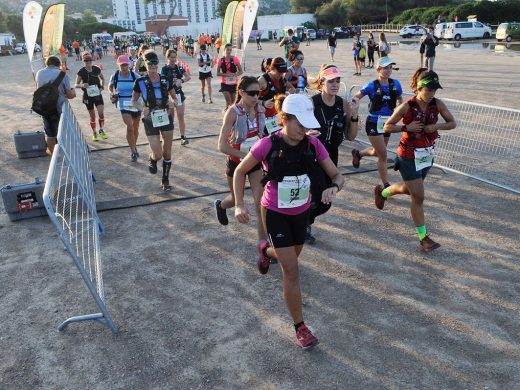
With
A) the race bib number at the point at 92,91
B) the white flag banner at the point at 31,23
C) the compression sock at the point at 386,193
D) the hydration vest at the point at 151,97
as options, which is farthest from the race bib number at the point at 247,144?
the white flag banner at the point at 31,23

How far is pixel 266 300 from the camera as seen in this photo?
462 centimetres

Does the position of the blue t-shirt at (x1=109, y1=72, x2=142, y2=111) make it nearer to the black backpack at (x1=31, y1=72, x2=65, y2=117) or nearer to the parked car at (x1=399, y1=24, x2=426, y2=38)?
the black backpack at (x1=31, y1=72, x2=65, y2=117)

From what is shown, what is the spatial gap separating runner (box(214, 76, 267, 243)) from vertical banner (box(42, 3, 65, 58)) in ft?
40.5

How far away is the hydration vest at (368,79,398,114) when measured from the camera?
262 inches

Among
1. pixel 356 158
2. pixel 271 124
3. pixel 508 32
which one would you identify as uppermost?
pixel 508 32

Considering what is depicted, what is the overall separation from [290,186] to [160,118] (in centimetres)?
418

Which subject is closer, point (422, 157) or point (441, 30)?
point (422, 157)

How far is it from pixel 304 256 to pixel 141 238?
2.13 metres

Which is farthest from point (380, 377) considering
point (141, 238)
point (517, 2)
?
point (517, 2)

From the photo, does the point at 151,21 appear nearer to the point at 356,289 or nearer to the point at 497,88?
the point at 497,88

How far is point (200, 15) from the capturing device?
19662 centimetres

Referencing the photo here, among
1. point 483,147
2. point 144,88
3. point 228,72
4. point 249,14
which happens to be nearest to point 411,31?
point 249,14

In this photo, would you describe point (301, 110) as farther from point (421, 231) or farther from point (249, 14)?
point (249, 14)

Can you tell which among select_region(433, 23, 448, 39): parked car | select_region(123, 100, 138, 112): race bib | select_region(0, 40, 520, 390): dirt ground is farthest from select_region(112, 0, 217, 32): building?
select_region(0, 40, 520, 390): dirt ground
